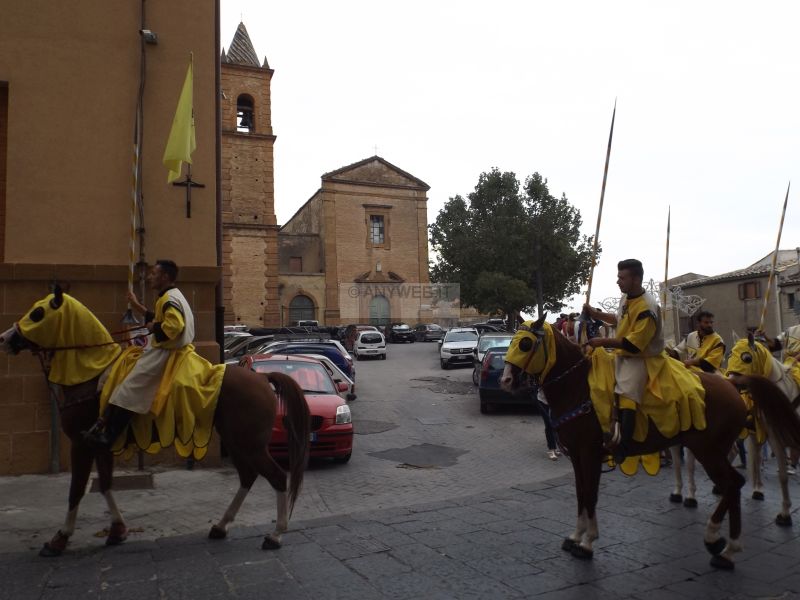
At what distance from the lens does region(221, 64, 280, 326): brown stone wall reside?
4106 centimetres

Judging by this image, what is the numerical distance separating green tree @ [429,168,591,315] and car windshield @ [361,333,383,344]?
13340 millimetres

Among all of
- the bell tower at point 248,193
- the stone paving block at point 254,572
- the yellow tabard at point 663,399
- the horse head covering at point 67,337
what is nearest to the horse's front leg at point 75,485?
the horse head covering at point 67,337

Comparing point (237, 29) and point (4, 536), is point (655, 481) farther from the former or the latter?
point (237, 29)

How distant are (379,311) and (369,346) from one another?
2059 cm

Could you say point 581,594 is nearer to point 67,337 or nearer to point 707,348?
point 707,348

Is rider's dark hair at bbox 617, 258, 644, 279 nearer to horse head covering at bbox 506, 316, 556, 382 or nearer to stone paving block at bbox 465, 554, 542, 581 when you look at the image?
horse head covering at bbox 506, 316, 556, 382

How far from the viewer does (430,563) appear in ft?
16.4

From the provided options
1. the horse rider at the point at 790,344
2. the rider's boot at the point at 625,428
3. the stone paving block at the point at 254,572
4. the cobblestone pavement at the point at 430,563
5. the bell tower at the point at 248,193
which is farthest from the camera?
the bell tower at the point at 248,193

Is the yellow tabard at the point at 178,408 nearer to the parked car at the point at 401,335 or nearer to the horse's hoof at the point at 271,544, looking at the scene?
the horse's hoof at the point at 271,544

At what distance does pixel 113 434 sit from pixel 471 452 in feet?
22.1

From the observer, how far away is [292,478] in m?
5.69

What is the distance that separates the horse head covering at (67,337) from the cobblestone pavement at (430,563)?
1.51m

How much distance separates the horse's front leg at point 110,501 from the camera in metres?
5.48

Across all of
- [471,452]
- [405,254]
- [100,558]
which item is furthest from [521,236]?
[100,558]
